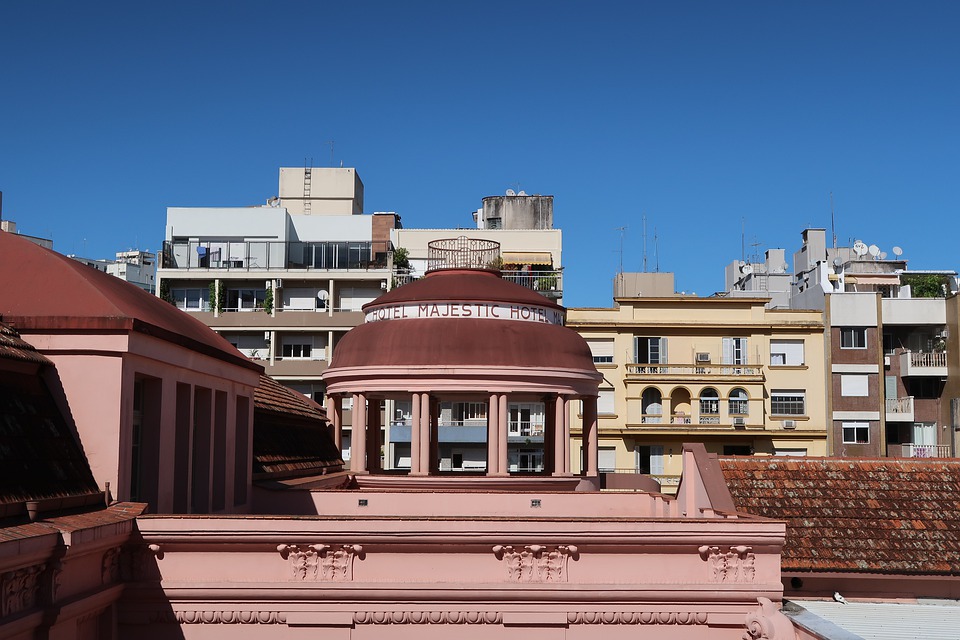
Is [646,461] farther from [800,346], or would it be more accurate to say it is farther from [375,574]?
[375,574]

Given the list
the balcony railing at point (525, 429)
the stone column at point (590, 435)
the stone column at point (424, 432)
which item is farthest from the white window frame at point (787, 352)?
the stone column at point (424, 432)

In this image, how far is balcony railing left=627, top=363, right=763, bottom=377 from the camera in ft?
217

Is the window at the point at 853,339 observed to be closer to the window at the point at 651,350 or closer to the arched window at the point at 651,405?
the window at the point at 651,350

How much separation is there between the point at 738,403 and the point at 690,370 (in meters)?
3.61

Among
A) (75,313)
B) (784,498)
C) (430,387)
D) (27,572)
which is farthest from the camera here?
(430,387)

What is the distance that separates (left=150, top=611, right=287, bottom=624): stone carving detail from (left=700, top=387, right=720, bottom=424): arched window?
5100 centimetres

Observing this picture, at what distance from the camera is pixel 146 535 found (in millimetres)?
17594

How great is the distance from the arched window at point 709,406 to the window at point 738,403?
2.60 feet

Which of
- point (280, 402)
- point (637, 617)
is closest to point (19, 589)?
point (637, 617)

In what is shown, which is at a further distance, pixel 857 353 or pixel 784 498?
pixel 857 353

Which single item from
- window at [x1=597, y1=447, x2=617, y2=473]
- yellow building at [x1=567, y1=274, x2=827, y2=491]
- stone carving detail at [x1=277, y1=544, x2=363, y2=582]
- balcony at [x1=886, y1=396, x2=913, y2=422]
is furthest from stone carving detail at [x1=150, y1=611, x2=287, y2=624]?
balcony at [x1=886, y1=396, x2=913, y2=422]

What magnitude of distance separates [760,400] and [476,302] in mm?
36137

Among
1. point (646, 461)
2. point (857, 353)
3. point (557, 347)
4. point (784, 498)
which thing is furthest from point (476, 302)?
point (857, 353)

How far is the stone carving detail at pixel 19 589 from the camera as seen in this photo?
43.8ft
